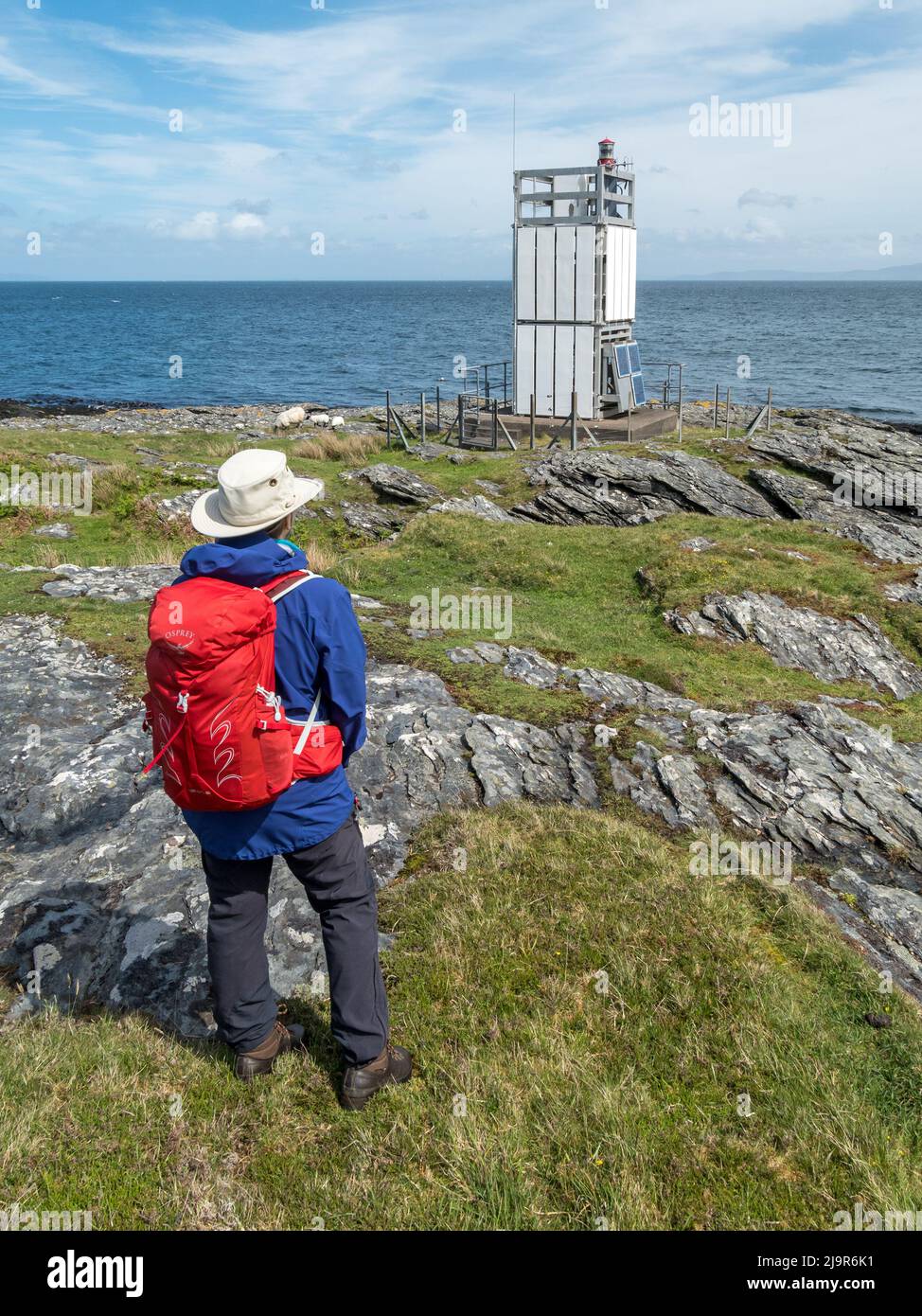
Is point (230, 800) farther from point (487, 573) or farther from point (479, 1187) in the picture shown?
point (487, 573)

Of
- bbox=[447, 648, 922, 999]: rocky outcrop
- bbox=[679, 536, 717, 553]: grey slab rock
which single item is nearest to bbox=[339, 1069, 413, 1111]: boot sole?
bbox=[447, 648, 922, 999]: rocky outcrop

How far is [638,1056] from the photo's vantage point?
558 cm

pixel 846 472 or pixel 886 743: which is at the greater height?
pixel 846 472

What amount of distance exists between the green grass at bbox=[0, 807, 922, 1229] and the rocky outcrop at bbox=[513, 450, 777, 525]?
19.5 m

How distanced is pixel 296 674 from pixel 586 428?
105 ft

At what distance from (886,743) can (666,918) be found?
5.83 meters

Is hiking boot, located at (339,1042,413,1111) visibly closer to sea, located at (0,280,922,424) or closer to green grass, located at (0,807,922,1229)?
green grass, located at (0,807,922,1229)

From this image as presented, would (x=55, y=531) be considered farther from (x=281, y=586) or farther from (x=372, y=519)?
(x=281, y=586)

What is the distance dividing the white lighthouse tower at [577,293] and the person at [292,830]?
31.9m

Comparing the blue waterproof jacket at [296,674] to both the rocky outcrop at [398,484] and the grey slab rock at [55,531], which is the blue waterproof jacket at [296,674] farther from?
the rocky outcrop at [398,484]

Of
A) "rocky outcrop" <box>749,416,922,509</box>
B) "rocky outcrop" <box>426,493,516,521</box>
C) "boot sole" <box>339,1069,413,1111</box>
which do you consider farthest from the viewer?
"rocky outcrop" <box>749,416,922,509</box>

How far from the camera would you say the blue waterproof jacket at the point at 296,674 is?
15.1 ft

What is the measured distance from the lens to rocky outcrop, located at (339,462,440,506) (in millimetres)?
25734
